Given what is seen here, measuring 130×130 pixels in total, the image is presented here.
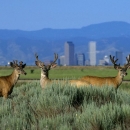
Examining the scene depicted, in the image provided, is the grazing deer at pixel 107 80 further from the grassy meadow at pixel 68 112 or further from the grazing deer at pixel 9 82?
the grassy meadow at pixel 68 112

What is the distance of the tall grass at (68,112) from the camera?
10.9 m

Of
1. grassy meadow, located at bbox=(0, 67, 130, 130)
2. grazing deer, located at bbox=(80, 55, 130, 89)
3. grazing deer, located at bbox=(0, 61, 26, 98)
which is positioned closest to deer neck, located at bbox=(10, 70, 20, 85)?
grazing deer, located at bbox=(0, 61, 26, 98)

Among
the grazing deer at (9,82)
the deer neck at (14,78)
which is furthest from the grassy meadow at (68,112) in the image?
the deer neck at (14,78)

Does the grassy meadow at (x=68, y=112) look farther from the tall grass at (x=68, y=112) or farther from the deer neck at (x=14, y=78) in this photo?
the deer neck at (x=14, y=78)

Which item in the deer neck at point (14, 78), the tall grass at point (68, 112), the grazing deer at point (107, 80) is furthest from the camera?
the grazing deer at point (107, 80)

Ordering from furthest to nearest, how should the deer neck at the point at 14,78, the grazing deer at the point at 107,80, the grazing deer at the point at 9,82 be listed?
1. the grazing deer at the point at 107,80
2. the deer neck at the point at 14,78
3. the grazing deer at the point at 9,82

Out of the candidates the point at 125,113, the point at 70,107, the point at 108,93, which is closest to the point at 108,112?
the point at 125,113

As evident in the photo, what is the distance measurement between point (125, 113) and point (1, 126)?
2.86 m

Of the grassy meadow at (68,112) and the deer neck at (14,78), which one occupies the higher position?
the deer neck at (14,78)

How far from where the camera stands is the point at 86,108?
12.0 metres

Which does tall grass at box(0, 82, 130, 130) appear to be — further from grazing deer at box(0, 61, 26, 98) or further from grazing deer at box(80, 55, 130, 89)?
grazing deer at box(80, 55, 130, 89)

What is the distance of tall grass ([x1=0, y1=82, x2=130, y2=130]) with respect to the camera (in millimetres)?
10945

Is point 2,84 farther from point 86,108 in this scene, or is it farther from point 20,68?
point 86,108

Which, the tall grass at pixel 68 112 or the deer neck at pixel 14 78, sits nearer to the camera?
the tall grass at pixel 68 112
